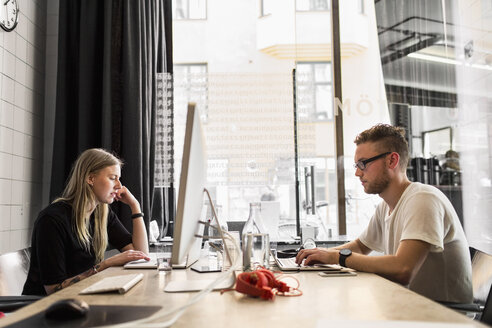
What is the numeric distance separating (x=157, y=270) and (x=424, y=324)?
1151 millimetres

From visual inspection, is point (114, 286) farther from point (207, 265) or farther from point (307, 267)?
point (307, 267)

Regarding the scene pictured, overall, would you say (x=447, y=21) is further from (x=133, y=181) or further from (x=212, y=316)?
(x=212, y=316)

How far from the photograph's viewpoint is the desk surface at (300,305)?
94 cm

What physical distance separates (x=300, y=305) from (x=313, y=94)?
257 centimetres

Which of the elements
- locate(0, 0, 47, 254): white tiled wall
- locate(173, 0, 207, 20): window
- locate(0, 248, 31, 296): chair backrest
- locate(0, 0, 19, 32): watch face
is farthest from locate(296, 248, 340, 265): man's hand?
locate(173, 0, 207, 20): window

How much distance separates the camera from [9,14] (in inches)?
108

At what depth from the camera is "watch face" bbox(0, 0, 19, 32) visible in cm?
264

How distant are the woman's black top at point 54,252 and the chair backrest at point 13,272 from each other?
28 mm

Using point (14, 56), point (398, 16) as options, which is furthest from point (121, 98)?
point (398, 16)

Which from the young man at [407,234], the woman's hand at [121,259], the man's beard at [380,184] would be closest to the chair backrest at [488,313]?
the young man at [407,234]

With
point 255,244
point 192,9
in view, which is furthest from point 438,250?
point 192,9

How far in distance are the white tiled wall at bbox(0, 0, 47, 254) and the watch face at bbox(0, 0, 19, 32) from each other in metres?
0.05

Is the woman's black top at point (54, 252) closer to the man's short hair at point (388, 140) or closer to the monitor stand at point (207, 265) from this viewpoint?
the monitor stand at point (207, 265)

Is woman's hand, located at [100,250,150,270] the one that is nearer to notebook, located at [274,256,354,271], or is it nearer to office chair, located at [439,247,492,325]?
notebook, located at [274,256,354,271]
